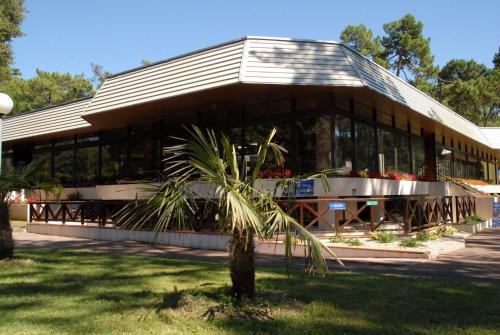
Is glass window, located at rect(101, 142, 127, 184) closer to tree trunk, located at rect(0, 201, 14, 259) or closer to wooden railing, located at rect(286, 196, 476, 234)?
wooden railing, located at rect(286, 196, 476, 234)

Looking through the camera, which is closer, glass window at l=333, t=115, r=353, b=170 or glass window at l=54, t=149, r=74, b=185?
glass window at l=333, t=115, r=353, b=170

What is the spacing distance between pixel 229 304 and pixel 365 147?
506 inches

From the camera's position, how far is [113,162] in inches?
922

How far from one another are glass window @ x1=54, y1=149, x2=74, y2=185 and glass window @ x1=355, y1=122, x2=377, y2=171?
15.6 metres

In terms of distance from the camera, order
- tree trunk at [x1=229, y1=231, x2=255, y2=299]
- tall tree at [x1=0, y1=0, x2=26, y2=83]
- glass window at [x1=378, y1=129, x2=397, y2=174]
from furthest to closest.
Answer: tall tree at [x1=0, y1=0, x2=26, y2=83]
glass window at [x1=378, y1=129, x2=397, y2=174]
tree trunk at [x1=229, y1=231, x2=255, y2=299]

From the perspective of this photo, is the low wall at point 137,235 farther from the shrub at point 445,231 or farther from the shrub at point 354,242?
the shrub at point 445,231

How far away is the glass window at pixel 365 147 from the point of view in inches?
687

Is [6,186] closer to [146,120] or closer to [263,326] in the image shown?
[263,326]

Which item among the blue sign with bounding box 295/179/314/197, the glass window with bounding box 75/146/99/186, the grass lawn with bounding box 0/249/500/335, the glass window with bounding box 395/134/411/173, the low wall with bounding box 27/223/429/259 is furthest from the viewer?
the glass window with bounding box 75/146/99/186

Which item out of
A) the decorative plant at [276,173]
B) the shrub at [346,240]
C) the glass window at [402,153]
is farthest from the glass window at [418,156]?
the shrub at [346,240]

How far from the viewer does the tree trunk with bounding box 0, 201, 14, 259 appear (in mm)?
10281

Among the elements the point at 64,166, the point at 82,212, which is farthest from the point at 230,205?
the point at 64,166

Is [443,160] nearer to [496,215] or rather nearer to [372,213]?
[496,215]

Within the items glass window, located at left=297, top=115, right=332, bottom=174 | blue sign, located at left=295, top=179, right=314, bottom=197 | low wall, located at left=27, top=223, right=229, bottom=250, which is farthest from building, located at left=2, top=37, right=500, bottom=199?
low wall, located at left=27, top=223, right=229, bottom=250
